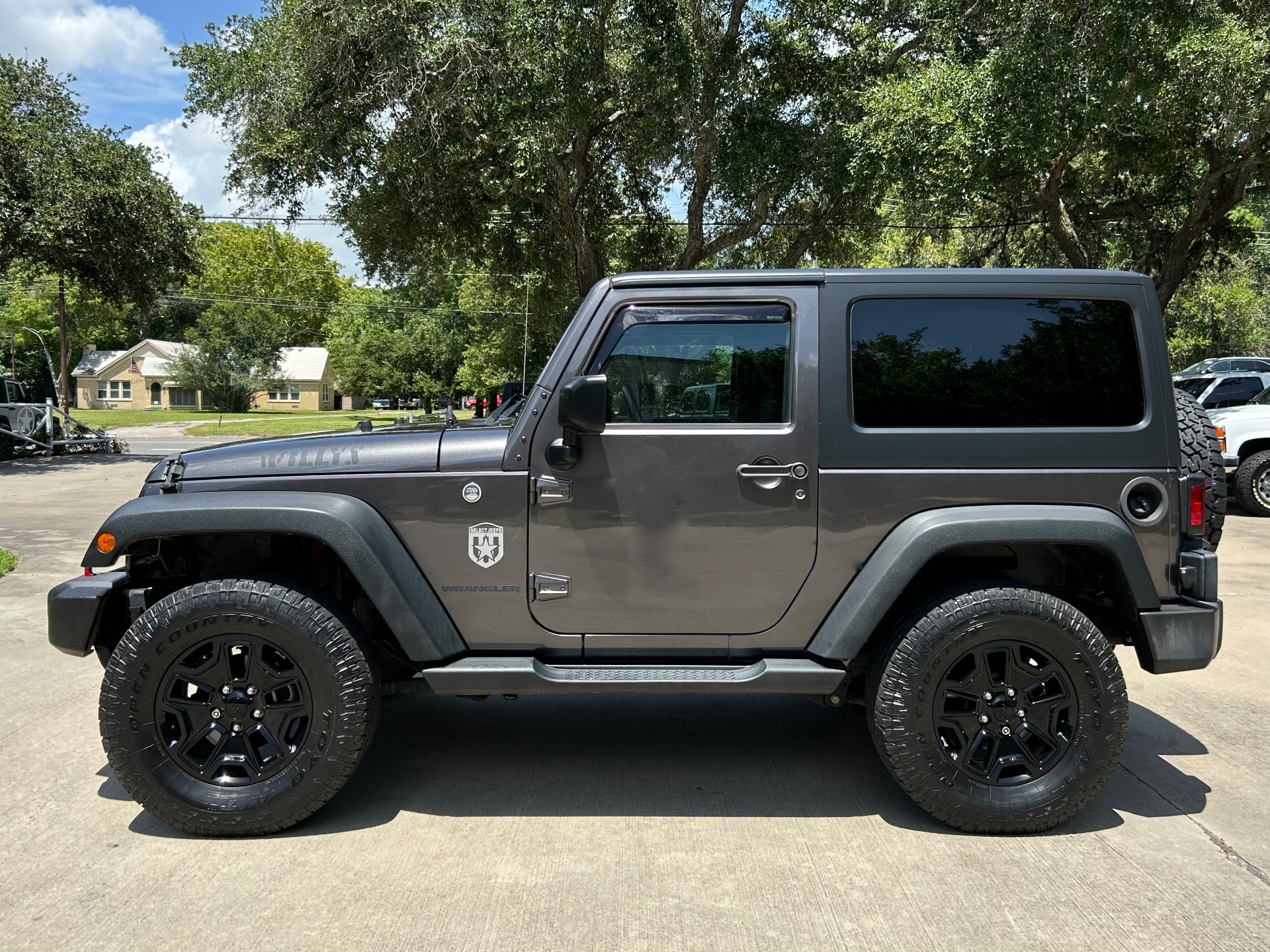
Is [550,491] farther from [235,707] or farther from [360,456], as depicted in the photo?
[235,707]

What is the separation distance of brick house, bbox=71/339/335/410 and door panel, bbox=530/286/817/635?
225 ft

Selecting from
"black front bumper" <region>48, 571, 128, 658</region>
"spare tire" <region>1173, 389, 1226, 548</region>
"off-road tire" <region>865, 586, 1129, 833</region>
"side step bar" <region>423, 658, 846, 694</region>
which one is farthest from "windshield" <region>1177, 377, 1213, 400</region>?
Result: "black front bumper" <region>48, 571, 128, 658</region>

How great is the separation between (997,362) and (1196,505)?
0.89 m

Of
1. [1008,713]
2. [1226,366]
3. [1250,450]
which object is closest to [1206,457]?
[1008,713]

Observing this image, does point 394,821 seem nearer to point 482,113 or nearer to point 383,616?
point 383,616

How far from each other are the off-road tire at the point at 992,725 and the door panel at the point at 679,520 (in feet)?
1.63

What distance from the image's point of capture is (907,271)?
142 inches

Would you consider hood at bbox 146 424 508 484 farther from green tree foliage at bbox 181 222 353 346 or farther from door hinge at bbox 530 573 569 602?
green tree foliage at bbox 181 222 353 346

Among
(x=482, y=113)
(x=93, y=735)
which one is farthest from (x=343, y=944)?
(x=482, y=113)

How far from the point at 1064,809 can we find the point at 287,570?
2.98m

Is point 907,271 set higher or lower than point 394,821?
higher

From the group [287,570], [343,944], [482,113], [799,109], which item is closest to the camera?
[343,944]

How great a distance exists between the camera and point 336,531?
3436 mm

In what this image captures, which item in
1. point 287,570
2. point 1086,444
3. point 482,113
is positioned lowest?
point 287,570
